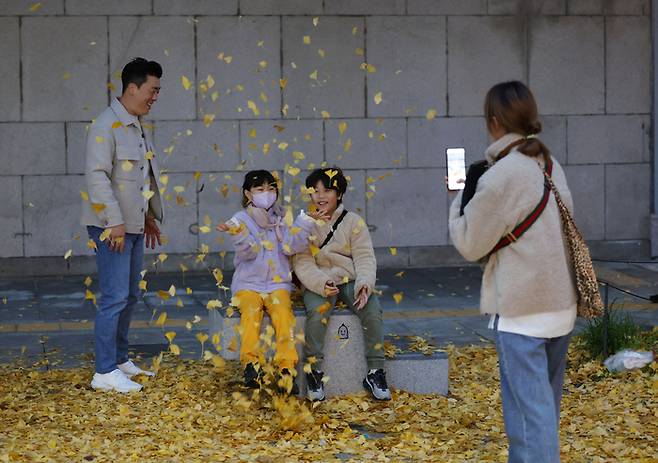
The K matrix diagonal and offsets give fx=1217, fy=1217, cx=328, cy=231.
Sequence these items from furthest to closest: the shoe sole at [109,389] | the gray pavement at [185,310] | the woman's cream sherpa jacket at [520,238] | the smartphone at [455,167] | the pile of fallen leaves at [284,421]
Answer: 1. the gray pavement at [185,310]
2. the shoe sole at [109,389]
3. the smartphone at [455,167]
4. the pile of fallen leaves at [284,421]
5. the woman's cream sherpa jacket at [520,238]

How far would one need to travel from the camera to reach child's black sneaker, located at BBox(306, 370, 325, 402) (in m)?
6.74

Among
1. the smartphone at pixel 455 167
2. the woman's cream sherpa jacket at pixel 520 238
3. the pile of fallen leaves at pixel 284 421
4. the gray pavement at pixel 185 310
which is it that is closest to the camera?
the woman's cream sherpa jacket at pixel 520 238

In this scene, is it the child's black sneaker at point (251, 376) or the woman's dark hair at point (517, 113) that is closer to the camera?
the woman's dark hair at point (517, 113)

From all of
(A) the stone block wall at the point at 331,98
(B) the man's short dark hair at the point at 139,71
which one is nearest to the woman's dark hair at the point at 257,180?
(B) the man's short dark hair at the point at 139,71

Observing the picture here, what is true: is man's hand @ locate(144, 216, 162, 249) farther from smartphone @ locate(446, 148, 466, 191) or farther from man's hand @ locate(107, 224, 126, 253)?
smartphone @ locate(446, 148, 466, 191)

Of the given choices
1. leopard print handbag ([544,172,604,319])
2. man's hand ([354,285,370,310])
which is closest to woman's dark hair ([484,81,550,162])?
leopard print handbag ([544,172,604,319])

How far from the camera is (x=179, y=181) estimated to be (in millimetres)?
12031

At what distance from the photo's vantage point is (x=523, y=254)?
15.0ft

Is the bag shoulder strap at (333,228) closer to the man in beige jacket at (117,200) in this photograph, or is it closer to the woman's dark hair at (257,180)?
the woman's dark hair at (257,180)

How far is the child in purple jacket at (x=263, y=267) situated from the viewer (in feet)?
22.4

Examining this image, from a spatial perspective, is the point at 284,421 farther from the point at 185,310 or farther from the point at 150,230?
the point at 185,310

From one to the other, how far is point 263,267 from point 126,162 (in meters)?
1.00

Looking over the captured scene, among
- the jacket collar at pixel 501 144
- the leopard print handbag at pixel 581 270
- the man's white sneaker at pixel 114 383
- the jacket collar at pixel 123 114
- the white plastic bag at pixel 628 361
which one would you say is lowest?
the man's white sneaker at pixel 114 383

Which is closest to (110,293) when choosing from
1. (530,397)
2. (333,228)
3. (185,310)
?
(333,228)
